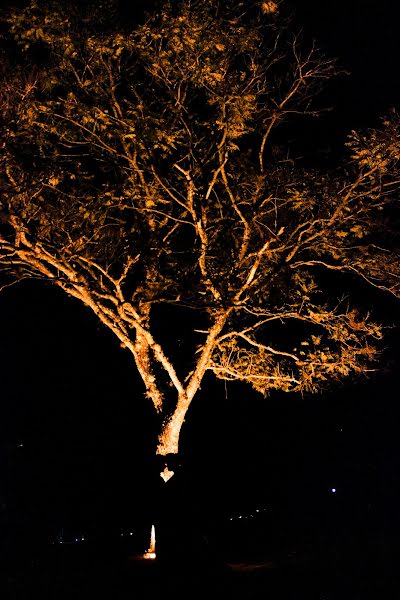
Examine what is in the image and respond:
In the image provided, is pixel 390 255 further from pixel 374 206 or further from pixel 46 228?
pixel 46 228

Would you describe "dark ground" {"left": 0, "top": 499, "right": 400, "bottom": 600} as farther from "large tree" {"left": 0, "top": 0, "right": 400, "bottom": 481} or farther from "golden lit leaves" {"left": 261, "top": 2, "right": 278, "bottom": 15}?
"golden lit leaves" {"left": 261, "top": 2, "right": 278, "bottom": 15}

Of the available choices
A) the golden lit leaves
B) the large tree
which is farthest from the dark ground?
the golden lit leaves

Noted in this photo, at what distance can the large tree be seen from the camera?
34.6 ft

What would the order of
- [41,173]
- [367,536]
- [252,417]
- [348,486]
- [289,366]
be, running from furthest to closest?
[348,486] → [252,417] → [367,536] → [289,366] → [41,173]

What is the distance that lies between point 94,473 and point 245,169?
12723 millimetres

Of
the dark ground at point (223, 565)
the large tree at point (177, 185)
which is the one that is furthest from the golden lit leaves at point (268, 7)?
the dark ground at point (223, 565)

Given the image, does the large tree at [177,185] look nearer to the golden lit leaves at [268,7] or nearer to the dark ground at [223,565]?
the golden lit leaves at [268,7]

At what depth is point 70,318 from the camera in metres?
20.5

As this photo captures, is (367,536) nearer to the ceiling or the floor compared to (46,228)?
nearer to the floor

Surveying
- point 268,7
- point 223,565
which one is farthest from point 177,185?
point 223,565

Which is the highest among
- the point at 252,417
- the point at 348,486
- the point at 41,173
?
the point at 41,173

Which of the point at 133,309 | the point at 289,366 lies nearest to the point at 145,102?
the point at 133,309

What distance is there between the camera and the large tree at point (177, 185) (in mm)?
10547

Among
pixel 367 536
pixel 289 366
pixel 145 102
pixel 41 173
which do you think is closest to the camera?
pixel 41 173
